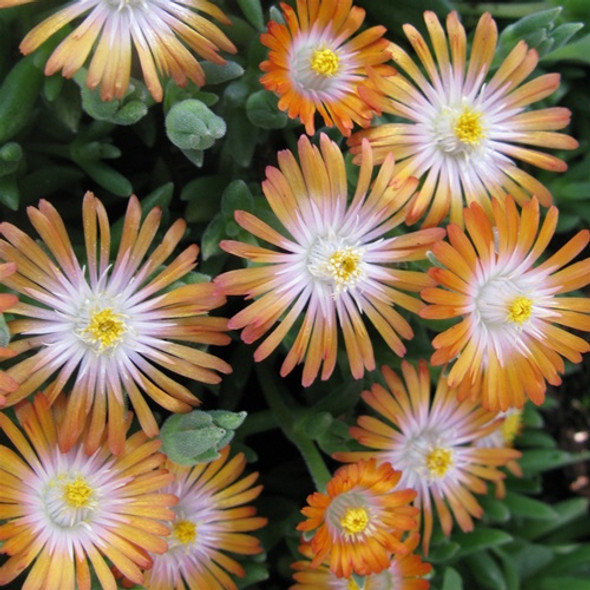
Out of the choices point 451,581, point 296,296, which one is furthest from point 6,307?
point 451,581

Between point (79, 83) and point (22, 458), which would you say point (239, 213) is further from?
point (22, 458)

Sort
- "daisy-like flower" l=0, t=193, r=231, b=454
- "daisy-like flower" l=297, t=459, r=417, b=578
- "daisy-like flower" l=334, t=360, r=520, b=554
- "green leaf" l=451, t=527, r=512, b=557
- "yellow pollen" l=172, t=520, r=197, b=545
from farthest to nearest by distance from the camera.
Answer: "green leaf" l=451, t=527, r=512, b=557 → "daisy-like flower" l=334, t=360, r=520, b=554 → "yellow pollen" l=172, t=520, r=197, b=545 → "daisy-like flower" l=297, t=459, r=417, b=578 → "daisy-like flower" l=0, t=193, r=231, b=454

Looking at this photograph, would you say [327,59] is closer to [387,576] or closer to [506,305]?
[506,305]

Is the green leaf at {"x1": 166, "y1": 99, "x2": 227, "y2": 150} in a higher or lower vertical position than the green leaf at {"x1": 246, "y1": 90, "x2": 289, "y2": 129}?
lower

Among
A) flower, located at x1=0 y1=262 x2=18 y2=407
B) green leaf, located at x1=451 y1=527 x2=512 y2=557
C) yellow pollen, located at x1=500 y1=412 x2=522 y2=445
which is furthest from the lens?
yellow pollen, located at x1=500 y1=412 x2=522 y2=445

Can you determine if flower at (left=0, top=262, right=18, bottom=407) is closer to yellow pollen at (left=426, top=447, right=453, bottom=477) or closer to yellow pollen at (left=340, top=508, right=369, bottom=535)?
yellow pollen at (left=340, top=508, right=369, bottom=535)

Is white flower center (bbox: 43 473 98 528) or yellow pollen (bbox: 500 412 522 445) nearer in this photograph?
white flower center (bbox: 43 473 98 528)

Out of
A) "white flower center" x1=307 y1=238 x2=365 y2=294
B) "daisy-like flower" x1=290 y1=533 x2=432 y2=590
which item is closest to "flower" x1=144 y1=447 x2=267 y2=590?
"daisy-like flower" x1=290 y1=533 x2=432 y2=590
